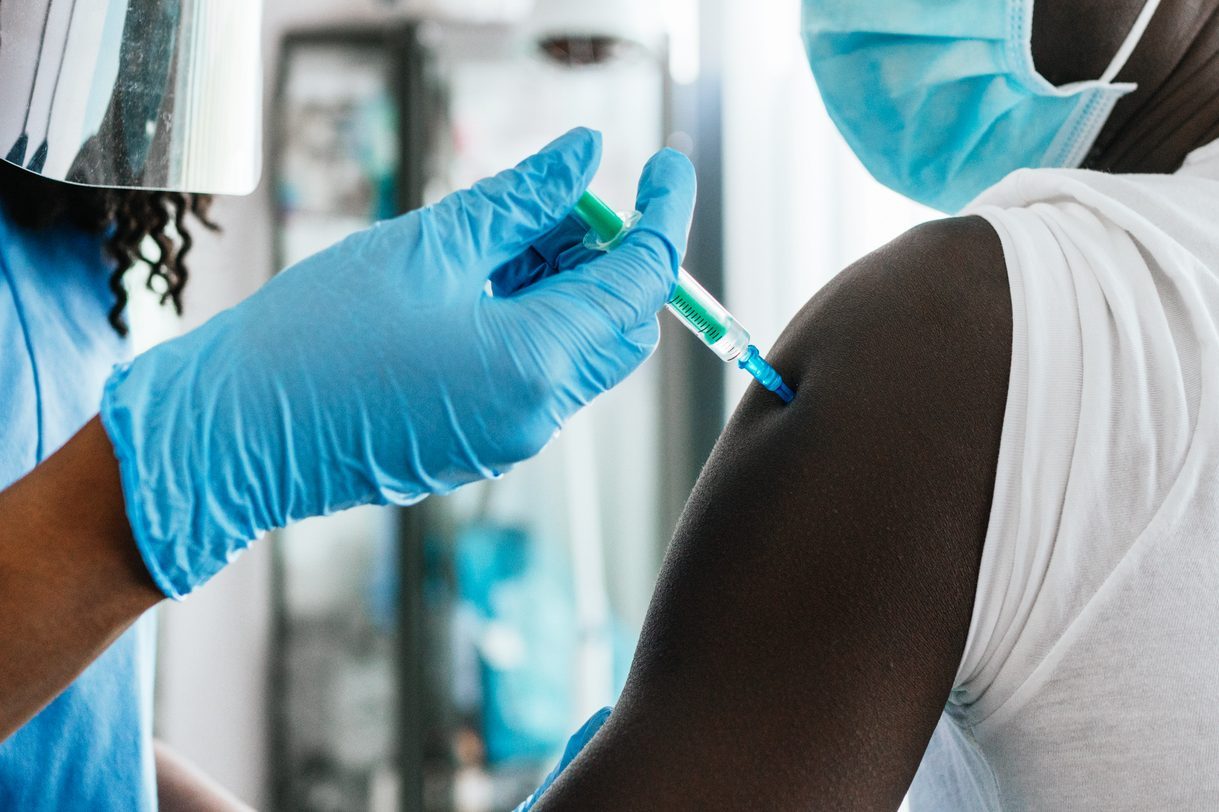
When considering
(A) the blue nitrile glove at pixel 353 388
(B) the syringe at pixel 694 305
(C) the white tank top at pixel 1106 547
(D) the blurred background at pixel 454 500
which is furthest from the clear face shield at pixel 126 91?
(D) the blurred background at pixel 454 500

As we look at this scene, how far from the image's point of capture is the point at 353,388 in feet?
2.14

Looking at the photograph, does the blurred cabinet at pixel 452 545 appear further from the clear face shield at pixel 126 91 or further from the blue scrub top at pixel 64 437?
the clear face shield at pixel 126 91

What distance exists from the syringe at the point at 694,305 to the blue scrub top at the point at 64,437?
1.72ft

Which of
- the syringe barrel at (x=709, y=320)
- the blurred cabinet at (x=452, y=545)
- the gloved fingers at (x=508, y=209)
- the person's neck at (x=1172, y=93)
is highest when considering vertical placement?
the person's neck at (x=1172, y=93)

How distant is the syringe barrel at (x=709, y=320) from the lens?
712 millimetres

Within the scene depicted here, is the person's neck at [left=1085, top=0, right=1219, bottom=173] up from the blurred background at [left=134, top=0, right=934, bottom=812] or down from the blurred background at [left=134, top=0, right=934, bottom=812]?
up

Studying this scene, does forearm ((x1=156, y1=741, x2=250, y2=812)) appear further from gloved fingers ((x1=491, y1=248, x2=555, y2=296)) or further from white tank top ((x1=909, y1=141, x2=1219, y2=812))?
white tank top ((x1=909, y1=141, x2=1219, y2=812))

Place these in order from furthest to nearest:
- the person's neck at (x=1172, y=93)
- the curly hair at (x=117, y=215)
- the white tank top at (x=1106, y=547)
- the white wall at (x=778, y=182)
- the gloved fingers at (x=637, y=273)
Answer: the white wall at (x=778, y=182) < the curly hair at (x=117, y=215) < the person's neck at (x=1172, y=93) < the gloved fingers at (x=637, y=273) < the white tank top at (x=1106, y=547)

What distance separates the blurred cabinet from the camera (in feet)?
8.61

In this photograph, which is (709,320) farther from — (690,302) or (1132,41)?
(1132,41)

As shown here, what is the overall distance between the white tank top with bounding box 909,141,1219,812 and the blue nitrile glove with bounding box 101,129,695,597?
27cm

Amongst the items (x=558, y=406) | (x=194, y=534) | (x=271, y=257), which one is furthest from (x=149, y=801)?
(x=271, y=257)

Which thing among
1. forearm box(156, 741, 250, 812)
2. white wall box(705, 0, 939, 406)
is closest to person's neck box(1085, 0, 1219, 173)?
forearm box(156, 741, 250, 812)

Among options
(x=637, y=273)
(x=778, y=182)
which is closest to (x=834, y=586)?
(x=637, y=273)
